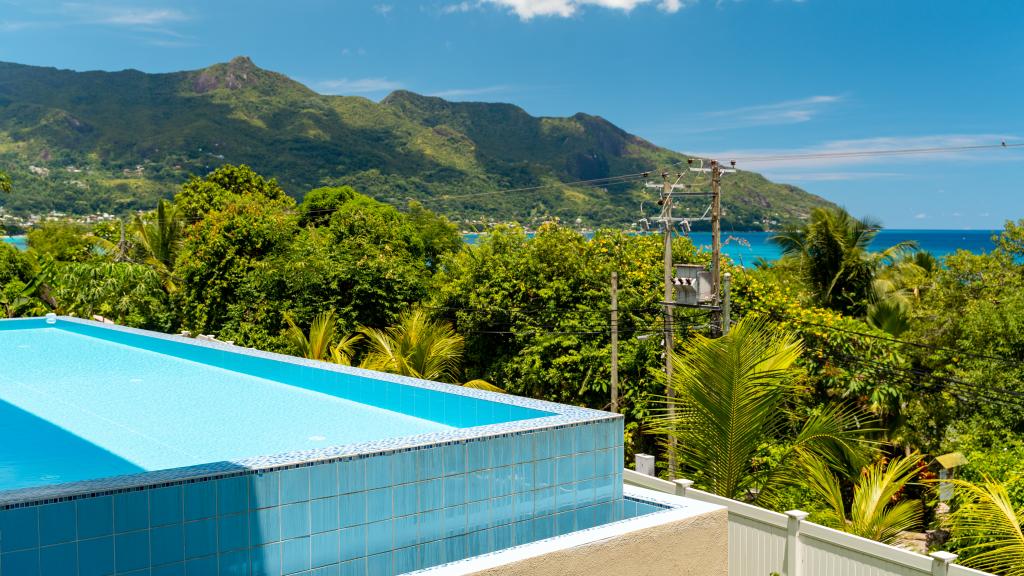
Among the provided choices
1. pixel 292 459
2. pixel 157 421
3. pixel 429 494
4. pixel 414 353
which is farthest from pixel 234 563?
pixel 414 353

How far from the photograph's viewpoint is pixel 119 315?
23953 mm

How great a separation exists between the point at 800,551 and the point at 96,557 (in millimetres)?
6238

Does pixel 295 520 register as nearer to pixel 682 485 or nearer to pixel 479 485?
pixel 479 485

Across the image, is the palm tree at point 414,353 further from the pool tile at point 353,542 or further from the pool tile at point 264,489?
the pool tile at point 264,489

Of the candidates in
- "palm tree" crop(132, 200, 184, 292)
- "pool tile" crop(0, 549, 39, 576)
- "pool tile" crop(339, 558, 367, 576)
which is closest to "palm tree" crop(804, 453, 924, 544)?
"pool tile" crop(339, 558, 367, 576)

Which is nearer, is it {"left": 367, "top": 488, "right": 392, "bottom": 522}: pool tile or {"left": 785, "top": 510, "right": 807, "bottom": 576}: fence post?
{"left": 367, "top": 488, "right": 392, "bottom": 522}: pool tile

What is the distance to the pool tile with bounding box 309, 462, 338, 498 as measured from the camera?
15.4ft

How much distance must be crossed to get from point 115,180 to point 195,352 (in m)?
87.0

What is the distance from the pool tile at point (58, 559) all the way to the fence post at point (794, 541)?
6.17 m

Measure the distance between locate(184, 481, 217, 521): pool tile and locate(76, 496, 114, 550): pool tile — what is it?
36 cm

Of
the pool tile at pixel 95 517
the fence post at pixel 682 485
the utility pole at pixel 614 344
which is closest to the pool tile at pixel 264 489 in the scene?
the pool tile at pixel 95 517

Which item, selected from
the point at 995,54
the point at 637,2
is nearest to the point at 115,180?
the point at 637,2

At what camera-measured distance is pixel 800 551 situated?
8062 millimetres

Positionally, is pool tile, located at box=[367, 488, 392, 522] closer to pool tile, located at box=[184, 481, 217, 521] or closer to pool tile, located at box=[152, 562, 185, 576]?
pool tile, located at box=[184, 481, 217, 521]
